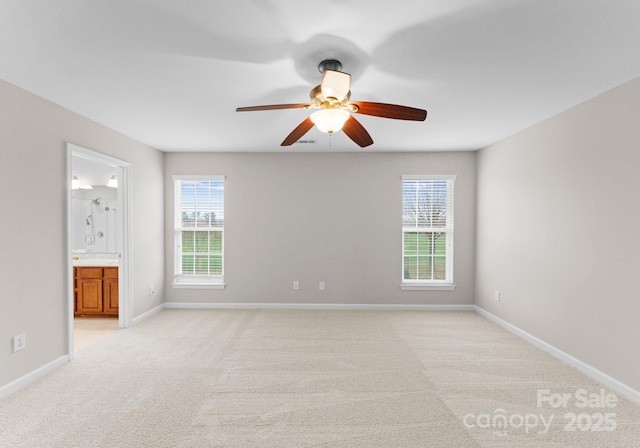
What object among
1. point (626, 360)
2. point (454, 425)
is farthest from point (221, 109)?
point (626, 360)

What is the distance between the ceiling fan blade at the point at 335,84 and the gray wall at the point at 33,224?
101 inches

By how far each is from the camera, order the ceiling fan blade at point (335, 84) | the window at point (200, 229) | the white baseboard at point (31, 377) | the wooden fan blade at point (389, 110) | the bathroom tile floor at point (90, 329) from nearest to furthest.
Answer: the ceiling fan blade at point (335, 84) < the wooden fan blade at point (389, 110) < the white baseboard at point (31, 377) < the bathroom tile floor at point (90, 329) < the window at point (200, 229)

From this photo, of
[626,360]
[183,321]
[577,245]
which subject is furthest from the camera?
[183,321]

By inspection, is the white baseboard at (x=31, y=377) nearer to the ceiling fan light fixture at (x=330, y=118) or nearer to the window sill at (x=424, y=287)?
the ceiling fan light fixture at (x=330, y=118)

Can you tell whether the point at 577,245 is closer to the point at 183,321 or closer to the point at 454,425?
the point at 454,425

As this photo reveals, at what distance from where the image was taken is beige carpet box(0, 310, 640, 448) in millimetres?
2041

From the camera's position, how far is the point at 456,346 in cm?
352

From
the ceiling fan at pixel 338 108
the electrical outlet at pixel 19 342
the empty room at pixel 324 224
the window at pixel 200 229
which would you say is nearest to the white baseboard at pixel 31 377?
the empty room at pixel 324 224

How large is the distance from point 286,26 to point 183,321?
13.1 ft

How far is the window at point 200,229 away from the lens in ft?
16.8

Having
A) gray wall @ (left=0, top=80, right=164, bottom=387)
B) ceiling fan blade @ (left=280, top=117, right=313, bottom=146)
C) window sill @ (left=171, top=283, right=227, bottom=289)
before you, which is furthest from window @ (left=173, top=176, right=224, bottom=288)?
ceiling fan blade @ (left=280, top=117, right=313, bottom=146)

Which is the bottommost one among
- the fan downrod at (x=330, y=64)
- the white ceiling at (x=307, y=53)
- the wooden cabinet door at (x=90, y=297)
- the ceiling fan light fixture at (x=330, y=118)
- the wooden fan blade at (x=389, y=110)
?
the wooden cabinet door at (x=90, y=297)

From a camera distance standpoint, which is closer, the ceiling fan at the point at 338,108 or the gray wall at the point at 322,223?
the ceiling fan at the point at 338,108

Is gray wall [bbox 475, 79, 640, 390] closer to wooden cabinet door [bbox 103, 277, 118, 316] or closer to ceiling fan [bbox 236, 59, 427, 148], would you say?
ceiling fan [bbox 236, 59, 427, 148]
